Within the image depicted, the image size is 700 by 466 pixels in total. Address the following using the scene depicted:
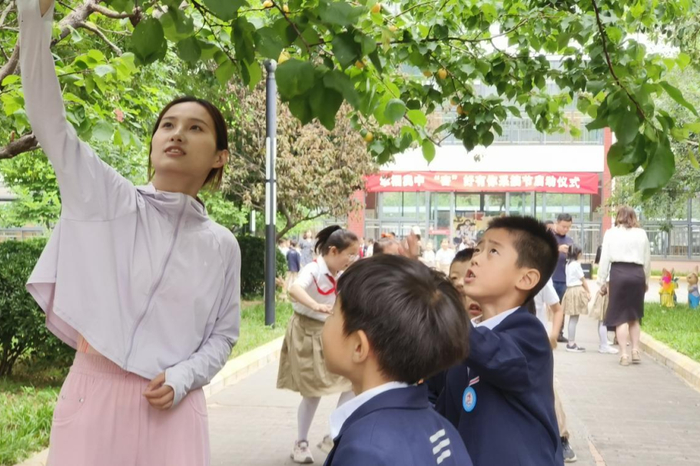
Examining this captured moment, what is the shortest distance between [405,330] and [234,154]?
1761cm

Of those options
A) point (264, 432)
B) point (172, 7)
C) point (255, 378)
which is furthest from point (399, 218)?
point (172, 7)

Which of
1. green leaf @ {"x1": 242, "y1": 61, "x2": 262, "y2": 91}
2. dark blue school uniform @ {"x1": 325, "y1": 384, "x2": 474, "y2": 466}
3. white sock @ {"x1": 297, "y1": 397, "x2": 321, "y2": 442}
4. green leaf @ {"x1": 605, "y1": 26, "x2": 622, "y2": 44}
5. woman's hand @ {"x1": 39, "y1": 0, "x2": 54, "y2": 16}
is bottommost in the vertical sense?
white sock @ {"x1": 297, "y1": 397, "x2": 321, "y2": 442}

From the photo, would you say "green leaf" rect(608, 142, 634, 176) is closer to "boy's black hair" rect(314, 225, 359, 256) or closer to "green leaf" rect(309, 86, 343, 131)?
"green leaf" rect(309, 86, 343, 131)

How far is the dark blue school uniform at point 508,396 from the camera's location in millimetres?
2418

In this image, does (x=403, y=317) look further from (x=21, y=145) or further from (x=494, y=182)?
(x=494, y=182)

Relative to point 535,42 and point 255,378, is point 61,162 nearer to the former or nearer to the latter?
point 535,42

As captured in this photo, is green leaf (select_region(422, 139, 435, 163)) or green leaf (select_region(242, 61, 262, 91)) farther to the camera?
green leaf (select_region(422, 139, 435, 163))

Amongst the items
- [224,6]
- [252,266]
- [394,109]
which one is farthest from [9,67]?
[252,266]

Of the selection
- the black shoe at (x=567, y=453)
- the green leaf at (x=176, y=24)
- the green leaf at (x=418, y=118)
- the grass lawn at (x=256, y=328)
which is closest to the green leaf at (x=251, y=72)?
the green leaf at (x=176, y=24)

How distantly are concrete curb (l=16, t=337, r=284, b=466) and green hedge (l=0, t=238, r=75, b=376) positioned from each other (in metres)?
1.40

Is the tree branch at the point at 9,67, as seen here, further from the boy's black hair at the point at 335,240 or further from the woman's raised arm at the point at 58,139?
the woman's raised arm at the point at 58,139

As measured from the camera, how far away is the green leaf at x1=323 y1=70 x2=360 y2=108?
2.64 meters

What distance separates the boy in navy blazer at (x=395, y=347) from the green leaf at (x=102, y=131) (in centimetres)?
272

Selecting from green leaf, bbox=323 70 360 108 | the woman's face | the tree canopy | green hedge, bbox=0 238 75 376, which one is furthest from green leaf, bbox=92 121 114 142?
green hedge, bbox=0 238 75 376
